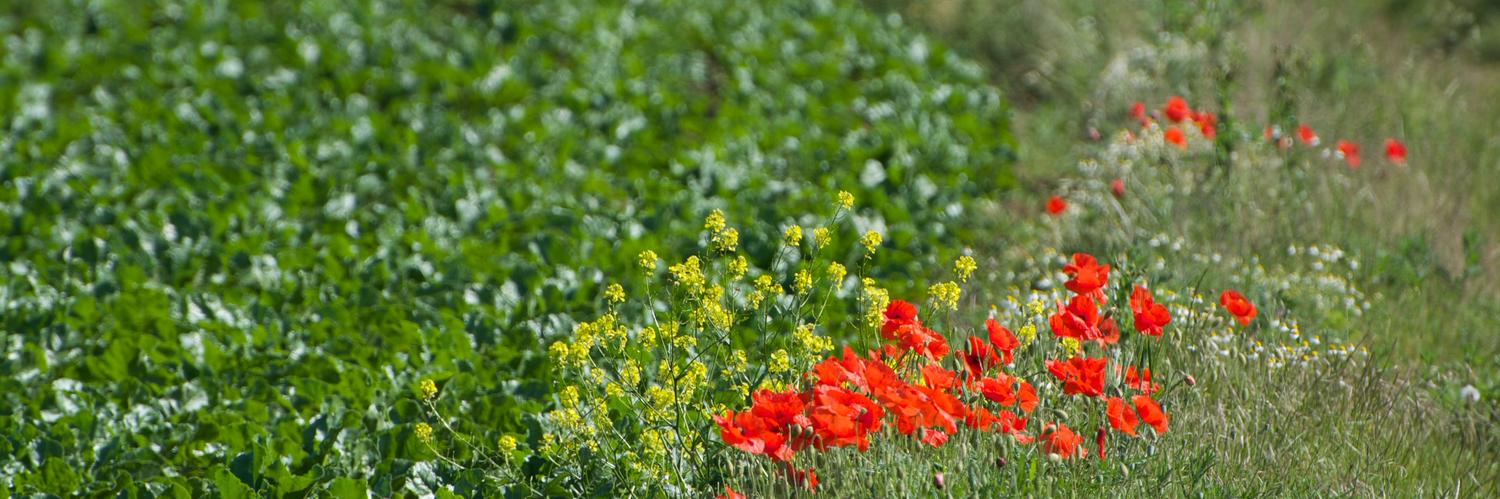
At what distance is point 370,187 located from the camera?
552 centimetres

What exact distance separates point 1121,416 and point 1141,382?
248mm

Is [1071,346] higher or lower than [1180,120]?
lower

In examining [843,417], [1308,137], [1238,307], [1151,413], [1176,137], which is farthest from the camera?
[1308,137]

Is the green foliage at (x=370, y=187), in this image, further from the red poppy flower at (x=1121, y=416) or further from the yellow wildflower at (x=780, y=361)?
the red poppy flower at (x=1121, y=416)

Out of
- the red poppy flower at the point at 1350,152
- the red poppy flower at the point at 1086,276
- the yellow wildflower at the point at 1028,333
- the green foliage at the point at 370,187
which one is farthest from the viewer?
the red poppy flower at the point at 1350,152

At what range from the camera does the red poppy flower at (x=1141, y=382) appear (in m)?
3.21

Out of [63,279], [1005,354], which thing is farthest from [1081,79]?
[63,279]

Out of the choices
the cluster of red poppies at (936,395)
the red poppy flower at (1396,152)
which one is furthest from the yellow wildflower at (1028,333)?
the red poppy flower at (1396,152)

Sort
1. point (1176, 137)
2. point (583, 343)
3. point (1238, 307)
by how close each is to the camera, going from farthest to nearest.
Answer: point (1176, 137)
point (1238, 307)
point (583, 343)

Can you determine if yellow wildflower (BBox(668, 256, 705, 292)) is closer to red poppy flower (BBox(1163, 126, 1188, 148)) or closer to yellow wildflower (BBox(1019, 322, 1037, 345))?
yellow wildflower (BBox(1019, 322, 1037, 345))

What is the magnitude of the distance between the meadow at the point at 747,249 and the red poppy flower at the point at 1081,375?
0.01 metres

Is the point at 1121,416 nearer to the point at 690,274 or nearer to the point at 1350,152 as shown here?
the point at 690,274

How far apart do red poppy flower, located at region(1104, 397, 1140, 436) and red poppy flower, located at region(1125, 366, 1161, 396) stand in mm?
105

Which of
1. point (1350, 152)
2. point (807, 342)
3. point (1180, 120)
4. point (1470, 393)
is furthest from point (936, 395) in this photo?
point (1350, 152)
